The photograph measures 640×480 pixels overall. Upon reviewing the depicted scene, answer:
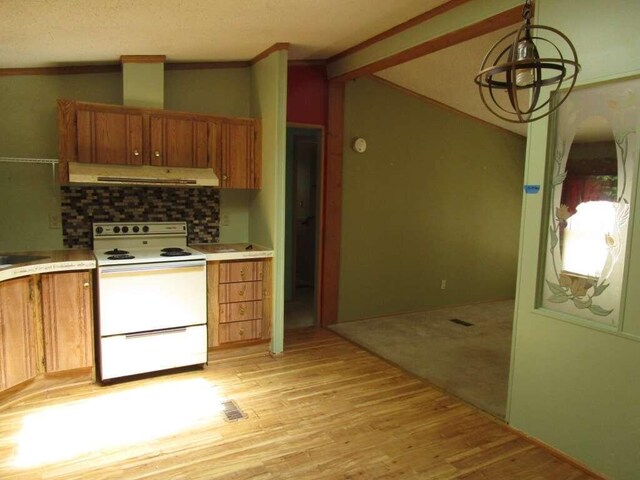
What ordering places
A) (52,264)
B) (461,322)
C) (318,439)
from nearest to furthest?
(318,439)
(52,264)
(461,322)

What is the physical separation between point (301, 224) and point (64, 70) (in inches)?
138

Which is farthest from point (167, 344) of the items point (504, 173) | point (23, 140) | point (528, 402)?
point (504, 173)

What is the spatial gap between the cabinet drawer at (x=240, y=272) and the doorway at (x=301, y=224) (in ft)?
3.26

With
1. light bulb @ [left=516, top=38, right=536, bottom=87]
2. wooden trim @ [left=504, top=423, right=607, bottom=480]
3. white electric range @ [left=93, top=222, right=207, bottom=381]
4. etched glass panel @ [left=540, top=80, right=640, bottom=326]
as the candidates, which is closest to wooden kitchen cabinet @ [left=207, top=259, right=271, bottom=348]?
white electric range @ [left=93, top=222, right=207, bottom=381]

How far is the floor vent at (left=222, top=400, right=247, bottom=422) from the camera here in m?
2.73

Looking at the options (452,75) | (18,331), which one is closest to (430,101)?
(452,75)

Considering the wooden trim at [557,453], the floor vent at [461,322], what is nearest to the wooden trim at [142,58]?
the wooden trim at [557,453]

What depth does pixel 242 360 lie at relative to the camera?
3.67m

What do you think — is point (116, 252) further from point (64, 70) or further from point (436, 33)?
point (436, 33)

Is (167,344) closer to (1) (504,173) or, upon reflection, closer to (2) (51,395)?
(2) (51,395)

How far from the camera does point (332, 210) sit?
4547 mm

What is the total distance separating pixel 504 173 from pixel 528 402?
3837 millimetres

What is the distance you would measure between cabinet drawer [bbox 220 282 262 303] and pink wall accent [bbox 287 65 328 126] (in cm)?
166

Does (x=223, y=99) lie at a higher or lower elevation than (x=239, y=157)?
higher
